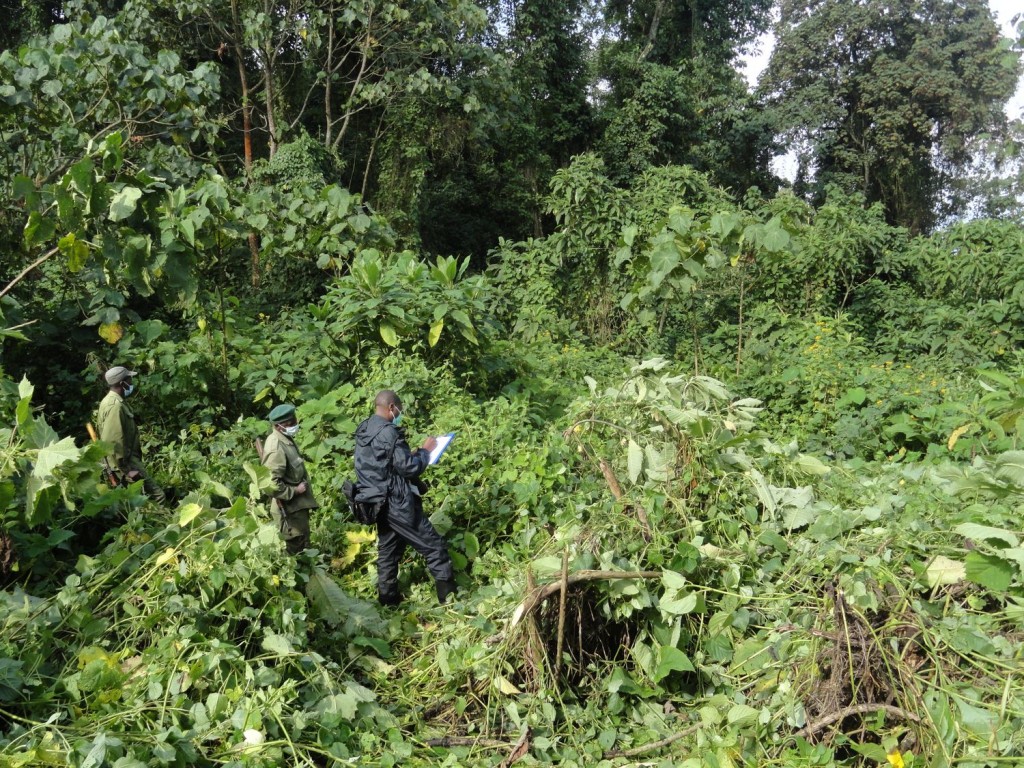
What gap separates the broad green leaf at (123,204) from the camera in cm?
482

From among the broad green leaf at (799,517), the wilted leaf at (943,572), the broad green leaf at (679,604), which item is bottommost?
the broad green leaf at (679,604)

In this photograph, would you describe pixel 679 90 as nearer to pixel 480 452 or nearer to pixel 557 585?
pixel 480 452

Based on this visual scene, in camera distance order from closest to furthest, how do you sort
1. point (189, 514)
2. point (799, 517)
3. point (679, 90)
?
point (189, 514)
point (799, 517)
point (679, 90)

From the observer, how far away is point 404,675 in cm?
407

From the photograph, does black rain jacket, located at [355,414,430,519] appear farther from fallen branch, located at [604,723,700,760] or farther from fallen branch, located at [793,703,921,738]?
fallen branch, located at [793,703,921,738]

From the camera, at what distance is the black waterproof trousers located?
4.71 meters

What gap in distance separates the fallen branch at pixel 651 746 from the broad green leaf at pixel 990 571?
1191mm

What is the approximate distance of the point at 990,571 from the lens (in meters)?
2.83

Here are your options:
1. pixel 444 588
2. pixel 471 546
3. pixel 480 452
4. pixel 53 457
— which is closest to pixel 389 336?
pixel 480 452

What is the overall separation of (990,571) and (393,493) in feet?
9.50

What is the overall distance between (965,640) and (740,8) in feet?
73.6

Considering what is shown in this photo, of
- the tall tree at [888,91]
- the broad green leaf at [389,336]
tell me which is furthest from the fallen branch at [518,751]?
the tall tree at [888,91]

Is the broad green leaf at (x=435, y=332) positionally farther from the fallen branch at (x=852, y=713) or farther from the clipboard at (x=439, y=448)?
the fallen branch at (x=852, y=713)

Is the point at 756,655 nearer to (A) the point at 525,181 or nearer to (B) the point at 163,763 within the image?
(B) the point at 163,763
